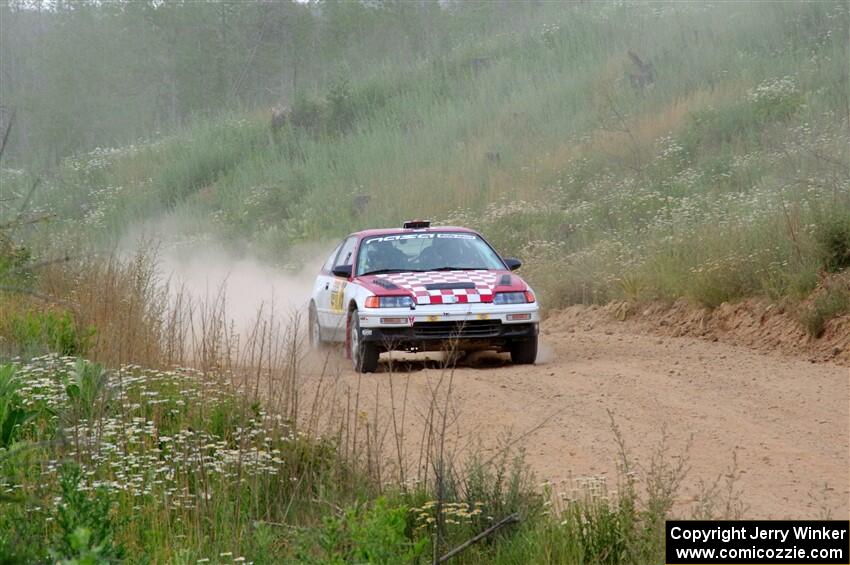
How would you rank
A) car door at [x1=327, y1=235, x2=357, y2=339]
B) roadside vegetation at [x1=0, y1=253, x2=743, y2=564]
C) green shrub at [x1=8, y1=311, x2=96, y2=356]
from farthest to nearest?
car door at [x1=327, y1=235, x2=357, y2=339], green shrub at [x1=8, y1=311, x2=96, y2=356], roadside vegetation at [x1=0, y1=253, x2=743, y2=564]

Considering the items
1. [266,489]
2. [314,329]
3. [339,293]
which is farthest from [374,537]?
[314,329]

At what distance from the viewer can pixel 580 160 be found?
27391 mm

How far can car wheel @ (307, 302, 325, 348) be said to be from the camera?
51.9ft

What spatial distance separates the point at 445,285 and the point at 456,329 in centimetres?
51

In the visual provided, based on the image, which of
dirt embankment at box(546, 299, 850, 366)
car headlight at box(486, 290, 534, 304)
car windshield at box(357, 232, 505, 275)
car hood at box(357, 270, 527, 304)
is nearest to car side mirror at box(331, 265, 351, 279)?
car windshield at box(357, 232, 505, 275)

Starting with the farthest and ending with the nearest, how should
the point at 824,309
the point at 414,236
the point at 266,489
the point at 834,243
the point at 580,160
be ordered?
1. the point at 580,160
2. the point at 834,243
3. the point at 414,236
4. the point at 824,309
5. the point at 266,489

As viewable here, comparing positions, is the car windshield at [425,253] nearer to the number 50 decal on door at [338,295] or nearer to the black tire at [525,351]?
the number 50 decal on door at [338,295]

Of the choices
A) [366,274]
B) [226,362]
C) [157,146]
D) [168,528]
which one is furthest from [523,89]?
[168,528]

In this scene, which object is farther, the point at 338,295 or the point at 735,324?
the point at 735,324

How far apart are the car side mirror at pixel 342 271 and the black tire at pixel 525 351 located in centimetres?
198

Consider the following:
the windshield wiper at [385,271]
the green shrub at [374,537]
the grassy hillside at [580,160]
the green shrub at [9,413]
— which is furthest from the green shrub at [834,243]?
the green shrub at [374,537]

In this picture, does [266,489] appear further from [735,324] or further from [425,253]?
[735,324]

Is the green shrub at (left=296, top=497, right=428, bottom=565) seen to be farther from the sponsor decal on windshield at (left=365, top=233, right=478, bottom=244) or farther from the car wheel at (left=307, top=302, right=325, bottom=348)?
the car wheel at (left=307, top=302, right=325, bottom=348)

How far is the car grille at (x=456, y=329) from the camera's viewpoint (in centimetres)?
1322
